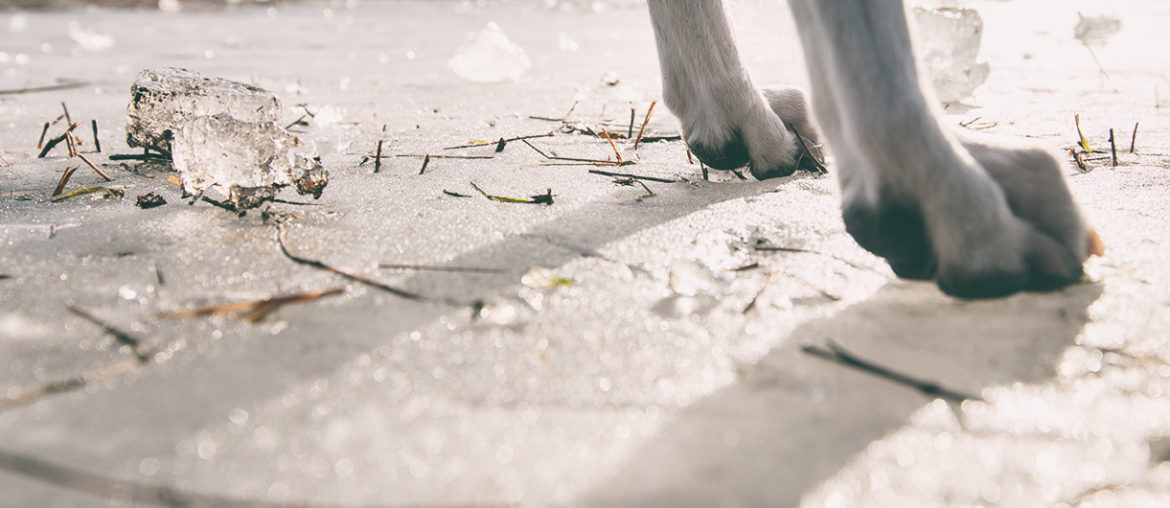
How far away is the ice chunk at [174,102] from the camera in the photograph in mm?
2078

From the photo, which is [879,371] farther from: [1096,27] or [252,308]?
[1096,27]

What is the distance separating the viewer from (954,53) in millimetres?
3227

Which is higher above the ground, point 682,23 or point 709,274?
point 682,23

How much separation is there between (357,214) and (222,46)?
5052mm

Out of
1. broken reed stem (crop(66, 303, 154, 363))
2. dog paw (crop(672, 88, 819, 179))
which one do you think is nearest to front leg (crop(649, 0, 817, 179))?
dog paw (crop(672, 88, 819, 179))

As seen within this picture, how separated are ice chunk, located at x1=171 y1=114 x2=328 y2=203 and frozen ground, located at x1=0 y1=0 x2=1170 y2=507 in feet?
0.25

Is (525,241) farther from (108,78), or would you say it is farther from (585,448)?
(108,78)

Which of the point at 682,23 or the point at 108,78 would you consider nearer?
the point at 682,23

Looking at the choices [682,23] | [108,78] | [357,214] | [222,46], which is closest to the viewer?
[357,214]

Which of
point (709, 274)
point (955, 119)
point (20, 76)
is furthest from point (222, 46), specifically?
point (709, 274)

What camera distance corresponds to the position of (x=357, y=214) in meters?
1.71

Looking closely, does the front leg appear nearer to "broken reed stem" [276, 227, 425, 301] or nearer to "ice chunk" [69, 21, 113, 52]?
"broken reed stem" [276, 227, 425, 301]

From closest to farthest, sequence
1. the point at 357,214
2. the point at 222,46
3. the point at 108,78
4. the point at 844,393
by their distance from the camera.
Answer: the point at 844,393, the point at 357,214, the point at 108,78, the point at 222,46

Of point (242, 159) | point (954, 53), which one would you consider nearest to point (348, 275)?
point (242, 159)
